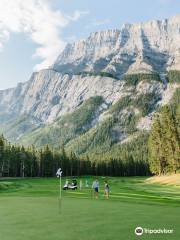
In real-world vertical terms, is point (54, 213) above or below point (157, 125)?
below

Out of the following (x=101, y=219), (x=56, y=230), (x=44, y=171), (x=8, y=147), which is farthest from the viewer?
(x=44, y=171)

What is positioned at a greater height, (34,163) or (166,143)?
(166,143)

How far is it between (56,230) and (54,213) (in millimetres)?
7075

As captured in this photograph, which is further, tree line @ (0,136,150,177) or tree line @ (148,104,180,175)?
tree line @ (0,136,150,177)

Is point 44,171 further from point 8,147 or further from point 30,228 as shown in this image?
point 30,228

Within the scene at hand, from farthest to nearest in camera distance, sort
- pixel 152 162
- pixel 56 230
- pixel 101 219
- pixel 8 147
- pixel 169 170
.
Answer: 1. pixel 8 147
2. pixel 152 162
3. pixel 169 170
4. pixel 101 219
5. pixel 56 230

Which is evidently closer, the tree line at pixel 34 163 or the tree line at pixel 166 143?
the tree line at pixel 166 143

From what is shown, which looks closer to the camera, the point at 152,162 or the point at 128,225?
the point at 128,225

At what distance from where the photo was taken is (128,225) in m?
20.4

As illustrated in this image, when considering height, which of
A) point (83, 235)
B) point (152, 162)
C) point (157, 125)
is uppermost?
point (157, 125)

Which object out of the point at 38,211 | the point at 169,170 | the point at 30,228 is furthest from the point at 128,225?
the point at 169,170

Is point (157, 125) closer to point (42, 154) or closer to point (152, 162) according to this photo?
point (152, 162)

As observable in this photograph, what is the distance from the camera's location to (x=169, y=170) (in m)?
117

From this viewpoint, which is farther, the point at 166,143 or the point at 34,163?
the point at 34,163
